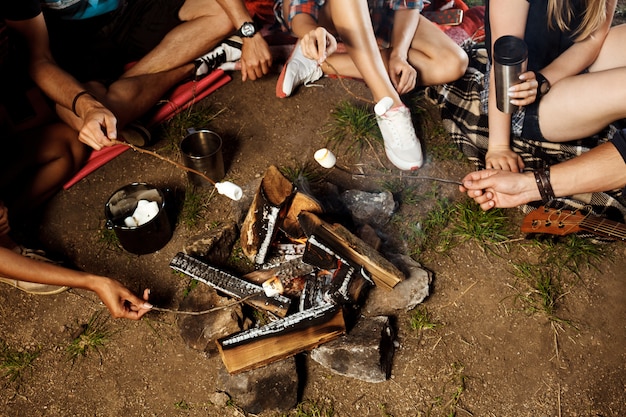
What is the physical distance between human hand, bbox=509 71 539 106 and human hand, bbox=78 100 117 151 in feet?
7.43

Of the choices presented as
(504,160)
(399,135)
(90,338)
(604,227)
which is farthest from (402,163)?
(90,338)

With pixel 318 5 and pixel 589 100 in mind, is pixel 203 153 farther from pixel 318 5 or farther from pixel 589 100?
pixel 589 100

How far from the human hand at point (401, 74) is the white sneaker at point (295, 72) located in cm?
62

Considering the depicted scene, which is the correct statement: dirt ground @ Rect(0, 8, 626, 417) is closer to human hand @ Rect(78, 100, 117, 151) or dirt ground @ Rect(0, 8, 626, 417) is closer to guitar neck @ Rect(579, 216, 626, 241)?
guitar neck @ Rect(579, 216, 626, 241)

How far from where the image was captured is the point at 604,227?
9.50 ft

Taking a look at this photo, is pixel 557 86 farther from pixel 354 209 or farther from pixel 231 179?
pixel 231 179

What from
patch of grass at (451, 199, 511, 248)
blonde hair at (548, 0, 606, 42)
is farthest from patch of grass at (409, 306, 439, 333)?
blonde hair at (548, 0, 606, 42)

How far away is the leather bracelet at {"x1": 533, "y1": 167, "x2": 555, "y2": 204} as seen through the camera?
9.23 ft

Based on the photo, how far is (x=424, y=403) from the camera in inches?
99.4

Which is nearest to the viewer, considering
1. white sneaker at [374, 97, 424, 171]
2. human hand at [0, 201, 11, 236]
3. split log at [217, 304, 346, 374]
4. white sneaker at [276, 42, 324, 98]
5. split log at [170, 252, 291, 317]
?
split log at [217, 304, 346, 374]

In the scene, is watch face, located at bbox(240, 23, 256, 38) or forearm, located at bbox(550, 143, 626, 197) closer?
forearm, located at bbox(550, 143, 626, 197)

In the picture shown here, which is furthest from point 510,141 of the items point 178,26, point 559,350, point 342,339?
point 178,26

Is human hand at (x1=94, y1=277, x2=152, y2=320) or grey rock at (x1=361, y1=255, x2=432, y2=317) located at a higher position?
human hand at (x1=94, y1=277, x2=152, y2=320)

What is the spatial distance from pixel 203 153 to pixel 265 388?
5.34ft
